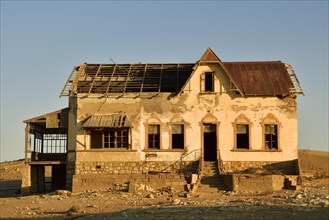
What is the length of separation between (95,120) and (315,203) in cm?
1620

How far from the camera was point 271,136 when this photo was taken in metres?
35.6

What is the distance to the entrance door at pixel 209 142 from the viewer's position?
35625 millimetres

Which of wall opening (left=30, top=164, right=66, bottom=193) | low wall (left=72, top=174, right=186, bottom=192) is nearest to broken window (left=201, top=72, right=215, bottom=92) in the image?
low wall (left=72, top=174, right=186, bottom=192)

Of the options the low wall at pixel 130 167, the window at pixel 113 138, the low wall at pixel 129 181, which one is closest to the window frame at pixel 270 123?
the low wall at pixel 130 167

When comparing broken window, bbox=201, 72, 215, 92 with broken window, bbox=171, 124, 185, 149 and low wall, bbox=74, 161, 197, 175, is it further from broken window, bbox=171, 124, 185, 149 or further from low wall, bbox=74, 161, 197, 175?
low wall, bbox=74, 161, 197, 175

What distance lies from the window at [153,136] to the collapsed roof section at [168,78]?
7.49 ft

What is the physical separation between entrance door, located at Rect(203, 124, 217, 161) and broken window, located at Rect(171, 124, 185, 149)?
1.46 metres

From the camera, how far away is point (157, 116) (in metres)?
35.7

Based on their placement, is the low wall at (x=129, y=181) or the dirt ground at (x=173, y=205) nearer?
the dirt ground at (x=173, y=205)

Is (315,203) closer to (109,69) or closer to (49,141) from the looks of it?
(109,69)

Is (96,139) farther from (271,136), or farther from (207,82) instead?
(271,136)

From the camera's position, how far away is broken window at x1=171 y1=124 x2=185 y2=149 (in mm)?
35656

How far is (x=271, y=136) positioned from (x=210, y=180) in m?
5.40

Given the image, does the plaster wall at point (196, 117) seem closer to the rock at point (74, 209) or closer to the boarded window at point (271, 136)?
the boarded window at point (271, 136)
